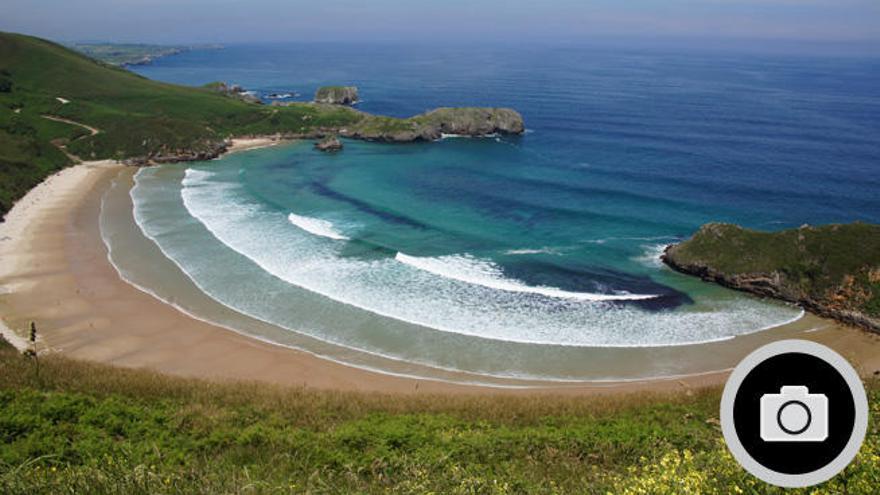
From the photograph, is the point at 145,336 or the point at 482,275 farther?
the point at 482,275

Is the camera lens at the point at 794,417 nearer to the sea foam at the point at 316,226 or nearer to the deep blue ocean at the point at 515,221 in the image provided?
the deep blue ocean at the point at 515,221

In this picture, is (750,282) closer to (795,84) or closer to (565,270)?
(565,270)

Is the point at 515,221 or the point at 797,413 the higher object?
the point at 797,413

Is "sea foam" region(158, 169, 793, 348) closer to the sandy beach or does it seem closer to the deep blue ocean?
the deep blue ocean

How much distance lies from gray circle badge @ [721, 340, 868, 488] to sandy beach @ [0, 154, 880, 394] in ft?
80.2

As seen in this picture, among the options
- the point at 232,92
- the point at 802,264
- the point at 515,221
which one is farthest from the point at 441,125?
the point at 802,264

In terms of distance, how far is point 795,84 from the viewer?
15488 centimetres

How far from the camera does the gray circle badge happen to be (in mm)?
3623

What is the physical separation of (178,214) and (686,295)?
4588 centimetres

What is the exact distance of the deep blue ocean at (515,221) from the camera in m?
34.3

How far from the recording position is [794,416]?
362cm

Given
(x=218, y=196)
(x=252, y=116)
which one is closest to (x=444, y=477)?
(x=218, y=196)

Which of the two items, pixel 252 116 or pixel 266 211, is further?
pixel 252 116

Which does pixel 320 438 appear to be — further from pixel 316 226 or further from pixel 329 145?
pixel 329 145
